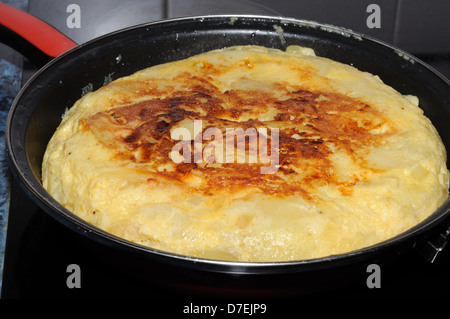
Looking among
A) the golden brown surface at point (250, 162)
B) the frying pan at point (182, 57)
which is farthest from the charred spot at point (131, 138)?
the frying pan at point (182, 57)

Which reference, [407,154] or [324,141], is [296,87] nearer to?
[324,141]

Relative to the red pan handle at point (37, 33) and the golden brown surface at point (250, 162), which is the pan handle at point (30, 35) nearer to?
the red pan handle at point (37, 33)

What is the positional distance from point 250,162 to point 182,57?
2.18 feet

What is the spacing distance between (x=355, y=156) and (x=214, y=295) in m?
0.49

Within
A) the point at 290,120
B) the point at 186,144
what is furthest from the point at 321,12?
the point at 186,144

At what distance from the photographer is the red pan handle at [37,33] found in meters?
1.65

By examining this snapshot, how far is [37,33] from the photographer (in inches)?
65.1

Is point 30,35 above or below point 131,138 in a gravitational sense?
above

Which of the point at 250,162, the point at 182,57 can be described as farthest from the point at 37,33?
the point at 250,162

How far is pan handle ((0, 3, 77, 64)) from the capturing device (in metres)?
1.65

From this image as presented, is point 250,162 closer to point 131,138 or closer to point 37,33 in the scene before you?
point 131,138

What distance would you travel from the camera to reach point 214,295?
1.12 m

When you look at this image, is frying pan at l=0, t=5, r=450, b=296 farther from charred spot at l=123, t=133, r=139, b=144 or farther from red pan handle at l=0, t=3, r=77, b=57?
charred spot at l=123, t=133, r=139, b=144
